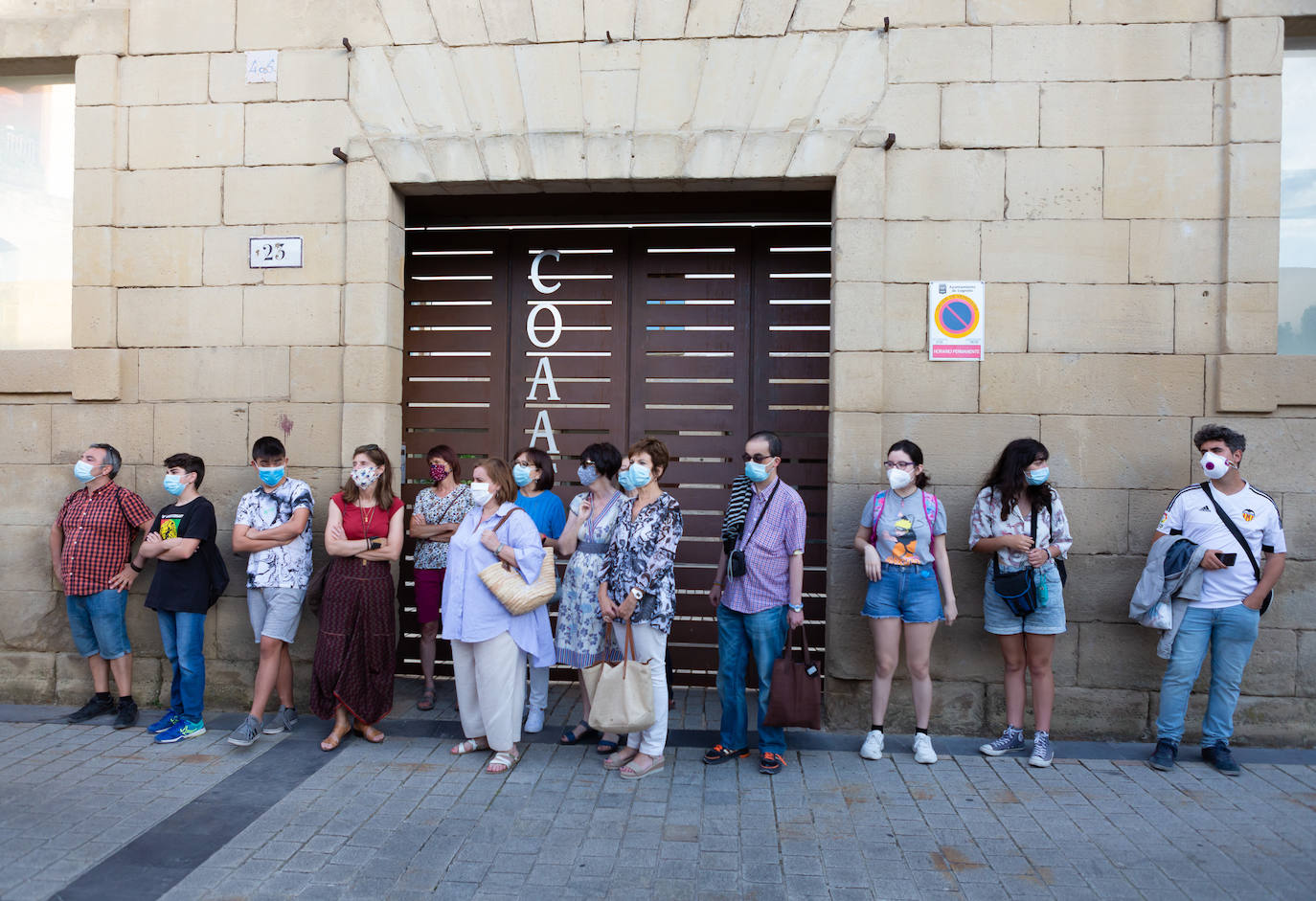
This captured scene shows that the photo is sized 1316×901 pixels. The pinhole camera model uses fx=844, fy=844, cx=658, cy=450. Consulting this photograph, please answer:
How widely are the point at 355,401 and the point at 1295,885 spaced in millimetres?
5762

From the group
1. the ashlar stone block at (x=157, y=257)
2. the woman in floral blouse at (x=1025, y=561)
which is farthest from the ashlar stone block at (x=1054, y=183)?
the ashlar stone block at (x=157, y=257)

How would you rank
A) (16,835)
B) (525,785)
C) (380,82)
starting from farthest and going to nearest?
(380,82)
(525,785)
(16,835)

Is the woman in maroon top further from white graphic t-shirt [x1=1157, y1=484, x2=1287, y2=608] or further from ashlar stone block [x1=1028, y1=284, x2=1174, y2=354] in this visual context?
white graphic t-shirt [x1=1157, y1=484, x2=1287, y2=608]

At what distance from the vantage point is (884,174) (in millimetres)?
5527

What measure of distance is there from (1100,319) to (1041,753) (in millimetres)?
2727

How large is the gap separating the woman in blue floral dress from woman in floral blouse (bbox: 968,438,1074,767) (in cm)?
225

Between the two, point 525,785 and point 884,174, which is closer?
point 525,785

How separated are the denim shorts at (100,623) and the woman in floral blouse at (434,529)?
194cm

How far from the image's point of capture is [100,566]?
557 centimetres

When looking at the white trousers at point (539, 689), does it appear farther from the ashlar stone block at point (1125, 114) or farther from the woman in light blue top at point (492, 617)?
the ashlar stone block at point (1125, 114)

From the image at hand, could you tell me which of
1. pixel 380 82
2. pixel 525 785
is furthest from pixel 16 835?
pixel 380 82

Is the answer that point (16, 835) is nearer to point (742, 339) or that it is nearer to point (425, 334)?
point (425, 334)

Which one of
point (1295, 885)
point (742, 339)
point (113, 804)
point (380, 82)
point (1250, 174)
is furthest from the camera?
point (742, 339)

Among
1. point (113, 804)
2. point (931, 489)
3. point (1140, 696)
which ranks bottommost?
point (113, 804)
